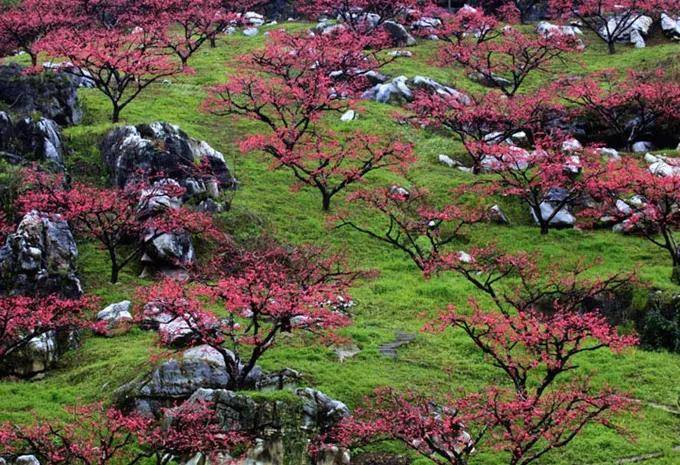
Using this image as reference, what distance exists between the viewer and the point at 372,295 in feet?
111

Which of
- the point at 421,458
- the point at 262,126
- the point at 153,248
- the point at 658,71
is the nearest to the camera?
the point at 421,458

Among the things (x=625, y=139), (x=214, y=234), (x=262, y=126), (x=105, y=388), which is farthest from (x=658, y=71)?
(x=105, y=388)

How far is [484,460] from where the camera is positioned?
2188 cm

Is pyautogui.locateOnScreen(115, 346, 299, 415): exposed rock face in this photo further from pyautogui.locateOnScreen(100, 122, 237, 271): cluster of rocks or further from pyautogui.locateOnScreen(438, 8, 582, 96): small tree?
pyautogui.locateOnScreen(438, 8, 582, 96): small tree

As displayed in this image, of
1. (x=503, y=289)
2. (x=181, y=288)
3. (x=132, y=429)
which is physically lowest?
(x=503, y=289)

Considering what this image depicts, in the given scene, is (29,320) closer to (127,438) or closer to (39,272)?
→ (39,272)

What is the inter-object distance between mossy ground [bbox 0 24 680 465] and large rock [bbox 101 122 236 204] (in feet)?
5.44

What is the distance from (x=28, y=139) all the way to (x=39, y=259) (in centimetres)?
1122

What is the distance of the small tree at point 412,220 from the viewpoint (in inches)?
1467

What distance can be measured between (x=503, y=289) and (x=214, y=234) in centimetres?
1370

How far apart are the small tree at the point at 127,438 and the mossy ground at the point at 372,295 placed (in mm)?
2427

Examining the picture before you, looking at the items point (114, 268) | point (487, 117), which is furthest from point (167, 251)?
point (487, 117)

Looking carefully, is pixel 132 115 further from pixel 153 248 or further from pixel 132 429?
pixel 132 429

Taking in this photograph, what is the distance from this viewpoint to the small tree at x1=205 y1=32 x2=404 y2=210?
41719 mm
